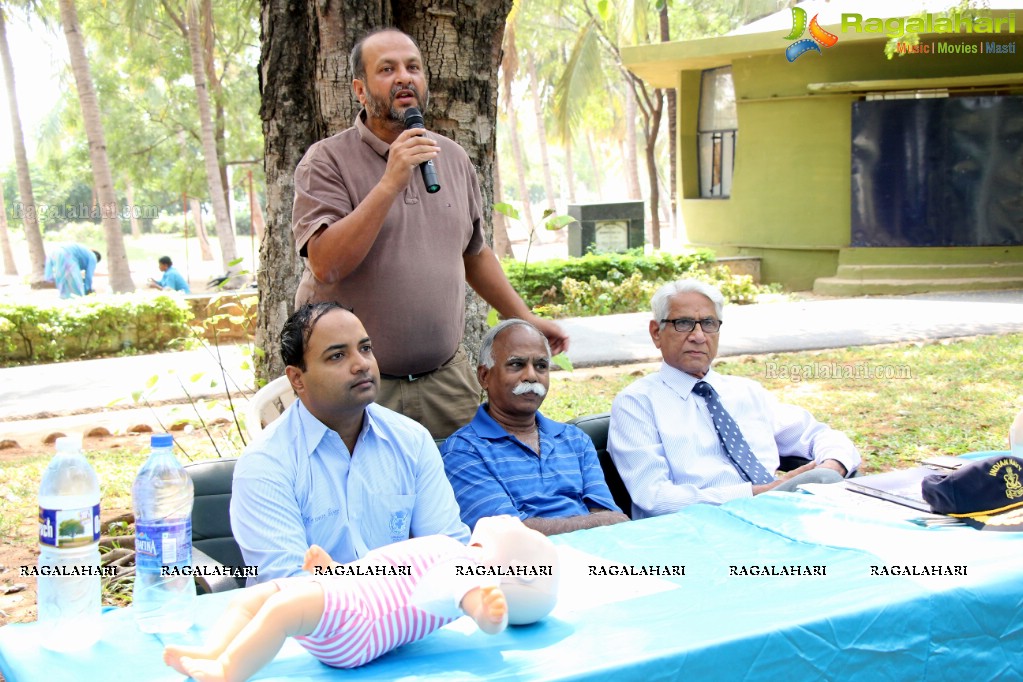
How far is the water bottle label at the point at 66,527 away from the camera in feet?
7.50

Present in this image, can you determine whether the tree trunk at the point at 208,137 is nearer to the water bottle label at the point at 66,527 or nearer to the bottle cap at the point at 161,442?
the bottle cap at the point at 161,442

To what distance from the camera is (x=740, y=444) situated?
3.84 metres

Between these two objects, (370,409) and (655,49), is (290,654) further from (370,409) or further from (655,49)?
(655,49)

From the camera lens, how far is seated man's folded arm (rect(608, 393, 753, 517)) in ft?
11.8

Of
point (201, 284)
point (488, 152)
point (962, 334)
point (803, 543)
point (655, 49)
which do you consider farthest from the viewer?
point (201, 284)

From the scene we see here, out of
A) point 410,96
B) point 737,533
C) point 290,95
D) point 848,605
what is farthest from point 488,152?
point 848,605

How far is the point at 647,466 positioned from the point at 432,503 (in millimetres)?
1058

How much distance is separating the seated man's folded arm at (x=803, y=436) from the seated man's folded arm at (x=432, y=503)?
5.42 ft

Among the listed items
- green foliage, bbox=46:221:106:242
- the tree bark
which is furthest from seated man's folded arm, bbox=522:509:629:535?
green foliage, bbox=46:221:106:242

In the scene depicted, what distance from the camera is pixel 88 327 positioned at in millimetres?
12602

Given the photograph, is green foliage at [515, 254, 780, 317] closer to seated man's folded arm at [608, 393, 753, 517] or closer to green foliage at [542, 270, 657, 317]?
green foliage at [542, 270, 657, 317]

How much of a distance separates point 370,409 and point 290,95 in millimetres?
2628

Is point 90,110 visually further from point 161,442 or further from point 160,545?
point 160,545

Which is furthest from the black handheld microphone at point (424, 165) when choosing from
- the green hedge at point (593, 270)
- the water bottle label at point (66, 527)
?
the green hedge at point (593, 270)
